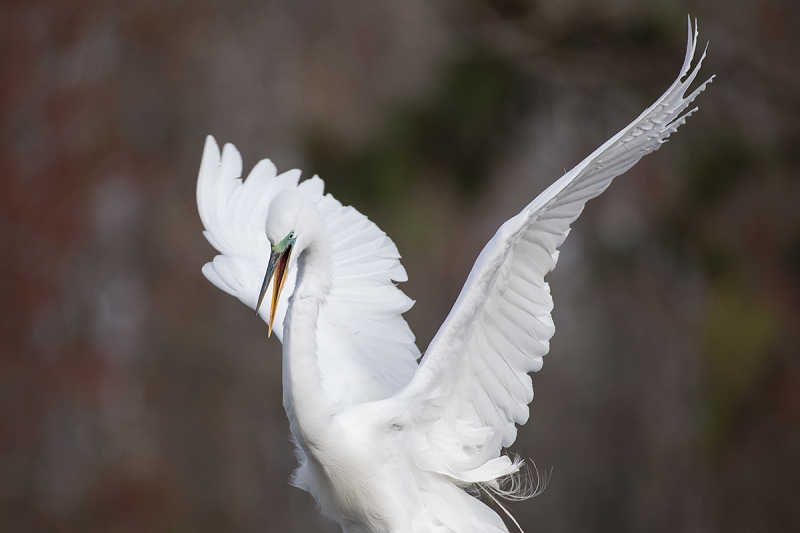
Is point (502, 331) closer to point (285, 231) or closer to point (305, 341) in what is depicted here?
point (305, 341)

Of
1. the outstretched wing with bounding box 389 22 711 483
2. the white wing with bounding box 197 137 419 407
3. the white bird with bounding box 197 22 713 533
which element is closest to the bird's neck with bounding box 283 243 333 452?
the white bird with bounding box 197 22 713 533

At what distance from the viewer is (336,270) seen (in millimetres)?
3047

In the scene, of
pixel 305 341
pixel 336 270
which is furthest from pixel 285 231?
pixel 336 270

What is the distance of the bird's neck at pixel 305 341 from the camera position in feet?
7.51

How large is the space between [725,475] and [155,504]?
11.4 ft

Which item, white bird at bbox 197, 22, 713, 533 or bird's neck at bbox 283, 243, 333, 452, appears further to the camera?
bird's neck at bbox 283, 243, 333, 452

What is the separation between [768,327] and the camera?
6.20 metres

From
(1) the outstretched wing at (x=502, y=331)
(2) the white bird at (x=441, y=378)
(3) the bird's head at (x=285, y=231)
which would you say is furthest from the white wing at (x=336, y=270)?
(3) the bird's head at (x=285, y=231)

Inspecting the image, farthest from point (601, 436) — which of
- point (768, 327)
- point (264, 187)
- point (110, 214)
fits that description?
point (264, 187)

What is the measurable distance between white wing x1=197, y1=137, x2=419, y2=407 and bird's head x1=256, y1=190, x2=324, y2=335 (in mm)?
666

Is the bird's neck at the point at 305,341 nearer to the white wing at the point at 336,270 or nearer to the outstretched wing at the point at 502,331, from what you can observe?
the outstretched wing at the point at 502,331

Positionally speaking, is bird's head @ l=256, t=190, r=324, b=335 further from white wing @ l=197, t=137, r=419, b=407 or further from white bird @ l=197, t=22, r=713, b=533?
white wing @ l=197, t=137, r=419, b=407

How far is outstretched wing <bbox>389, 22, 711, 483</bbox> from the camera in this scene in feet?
6.97

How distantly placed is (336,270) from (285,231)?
2.85 feet
